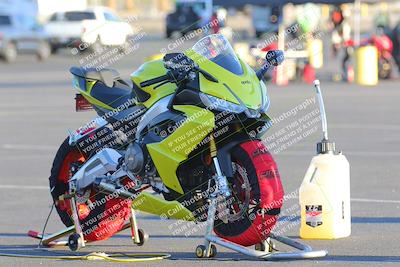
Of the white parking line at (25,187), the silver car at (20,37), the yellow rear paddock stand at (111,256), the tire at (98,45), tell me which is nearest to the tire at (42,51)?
the silver car at (20,37)

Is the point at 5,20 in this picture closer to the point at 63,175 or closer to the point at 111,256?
the point at 63,175

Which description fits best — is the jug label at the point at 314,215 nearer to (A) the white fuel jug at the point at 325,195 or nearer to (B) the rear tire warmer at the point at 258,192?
(A) the white fuel jug at the point at 325,195

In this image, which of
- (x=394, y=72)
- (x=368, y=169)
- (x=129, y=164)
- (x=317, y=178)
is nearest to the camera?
(x=129, y=164)

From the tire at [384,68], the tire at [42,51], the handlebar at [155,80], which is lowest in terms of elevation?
the tire at [42,51]

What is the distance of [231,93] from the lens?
27.7 ft

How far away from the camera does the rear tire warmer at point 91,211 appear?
9.61m

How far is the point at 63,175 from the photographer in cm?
983

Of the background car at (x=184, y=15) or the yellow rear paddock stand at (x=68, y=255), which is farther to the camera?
the background car at (x=184, y=15)

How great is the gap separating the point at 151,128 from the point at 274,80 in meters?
22.6

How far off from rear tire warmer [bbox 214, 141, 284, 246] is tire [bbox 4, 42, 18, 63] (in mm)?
37087

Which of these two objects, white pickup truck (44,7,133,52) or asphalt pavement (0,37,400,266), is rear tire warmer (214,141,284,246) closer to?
asphalt pavement (0,37,400,266)

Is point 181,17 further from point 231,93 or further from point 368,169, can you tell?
point 231,93

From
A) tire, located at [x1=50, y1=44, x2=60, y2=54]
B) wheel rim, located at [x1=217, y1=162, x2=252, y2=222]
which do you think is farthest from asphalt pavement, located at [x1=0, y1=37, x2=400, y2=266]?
tire, located at [x1=50, y1=44, x2=60, y2=54]

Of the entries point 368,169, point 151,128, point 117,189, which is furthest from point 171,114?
point 368,169
